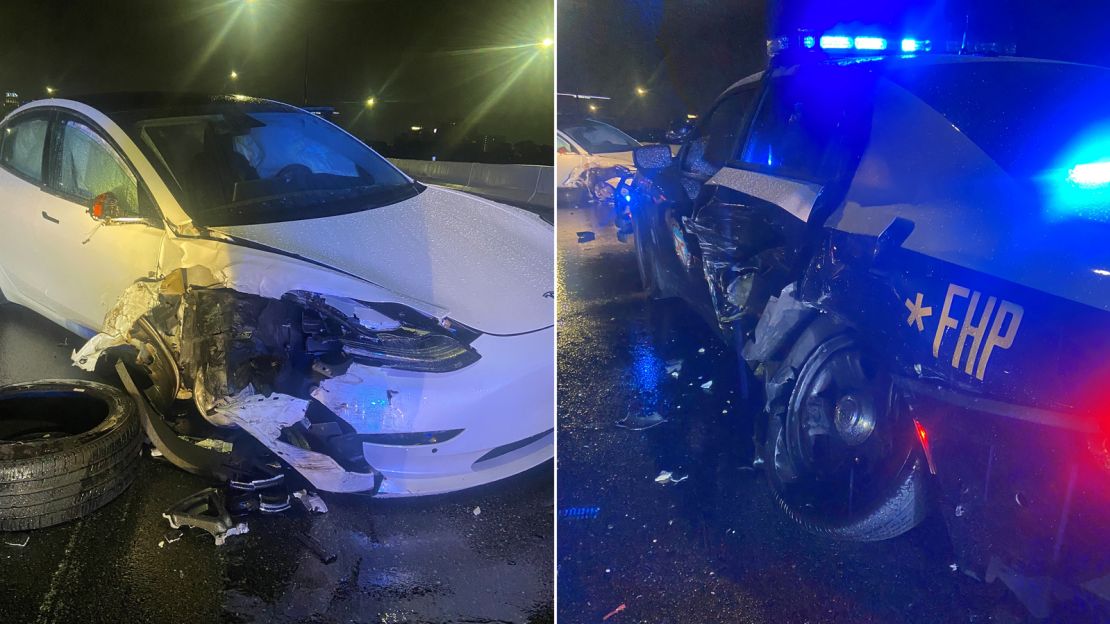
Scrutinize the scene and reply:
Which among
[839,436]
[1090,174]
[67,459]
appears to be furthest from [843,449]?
[67,459]

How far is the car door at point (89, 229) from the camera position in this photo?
1.84m

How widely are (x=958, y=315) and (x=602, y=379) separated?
1.19m

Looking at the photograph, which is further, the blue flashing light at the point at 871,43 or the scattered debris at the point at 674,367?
the scattered debris at the point at 674,367

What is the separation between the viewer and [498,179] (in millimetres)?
2146

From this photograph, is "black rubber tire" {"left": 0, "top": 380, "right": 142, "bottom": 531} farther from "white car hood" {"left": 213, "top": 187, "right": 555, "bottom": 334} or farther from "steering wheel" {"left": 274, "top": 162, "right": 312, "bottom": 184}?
"steering wheel" {"left": 274, "top": 162, "right": 312, "bottom": 184}

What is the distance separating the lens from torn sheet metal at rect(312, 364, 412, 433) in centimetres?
177

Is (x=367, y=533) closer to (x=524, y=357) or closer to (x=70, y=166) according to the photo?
(x=524, y=357)

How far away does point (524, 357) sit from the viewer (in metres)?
1.86

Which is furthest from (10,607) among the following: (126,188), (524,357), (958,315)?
(958,315)

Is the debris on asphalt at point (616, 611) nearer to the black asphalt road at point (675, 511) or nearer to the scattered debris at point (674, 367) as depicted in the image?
the black asphalt road at point (675, 511)

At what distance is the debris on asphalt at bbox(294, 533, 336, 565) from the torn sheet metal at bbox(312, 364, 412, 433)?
0.33 meters

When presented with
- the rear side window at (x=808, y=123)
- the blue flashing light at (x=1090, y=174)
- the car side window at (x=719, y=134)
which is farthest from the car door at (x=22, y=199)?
the blue flashing light at (x=1090, y=174)

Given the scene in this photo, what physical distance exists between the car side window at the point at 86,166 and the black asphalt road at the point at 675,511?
122 centimetres

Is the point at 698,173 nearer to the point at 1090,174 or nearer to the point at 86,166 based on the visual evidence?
the point at 1090,174
